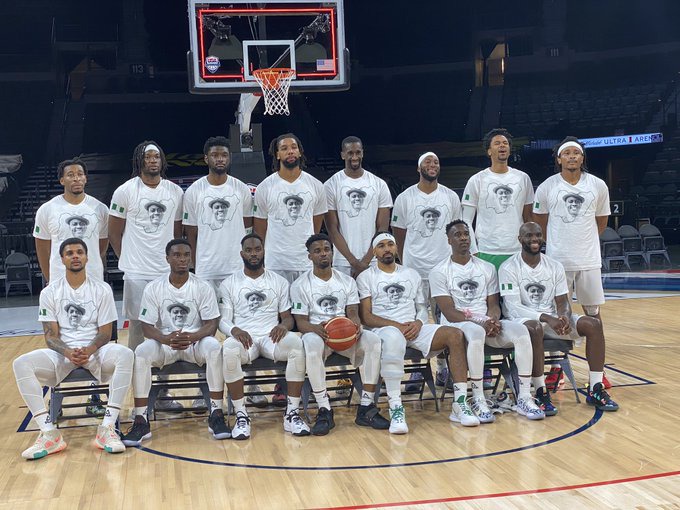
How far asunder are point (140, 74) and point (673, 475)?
61.8 feet

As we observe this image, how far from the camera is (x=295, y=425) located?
215 inches

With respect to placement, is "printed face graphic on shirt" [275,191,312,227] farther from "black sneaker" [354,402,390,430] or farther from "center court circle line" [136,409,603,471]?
"center court circle line" [136,409,603,471]

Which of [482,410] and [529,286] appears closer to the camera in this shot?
[482,410]

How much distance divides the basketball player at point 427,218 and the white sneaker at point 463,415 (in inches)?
35.5

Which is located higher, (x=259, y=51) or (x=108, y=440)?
(x=259, y=51)

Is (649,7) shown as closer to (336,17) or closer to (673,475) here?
(336,17)

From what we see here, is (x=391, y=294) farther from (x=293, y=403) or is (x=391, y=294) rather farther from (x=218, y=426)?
(x=218, y=426)

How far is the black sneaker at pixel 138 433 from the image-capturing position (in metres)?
5.33

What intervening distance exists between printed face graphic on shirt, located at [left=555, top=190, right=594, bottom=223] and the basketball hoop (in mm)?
3871

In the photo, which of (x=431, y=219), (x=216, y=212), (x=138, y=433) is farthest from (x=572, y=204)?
(x=138, y=433)

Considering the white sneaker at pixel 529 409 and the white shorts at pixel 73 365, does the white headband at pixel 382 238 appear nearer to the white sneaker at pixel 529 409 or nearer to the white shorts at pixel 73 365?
the white sneaker at pixel 529 409

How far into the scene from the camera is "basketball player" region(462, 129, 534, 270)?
6500 millimetres

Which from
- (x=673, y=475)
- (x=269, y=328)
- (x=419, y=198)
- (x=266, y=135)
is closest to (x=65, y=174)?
(x=269, y=328)

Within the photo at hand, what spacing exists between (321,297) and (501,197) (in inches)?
67.8
